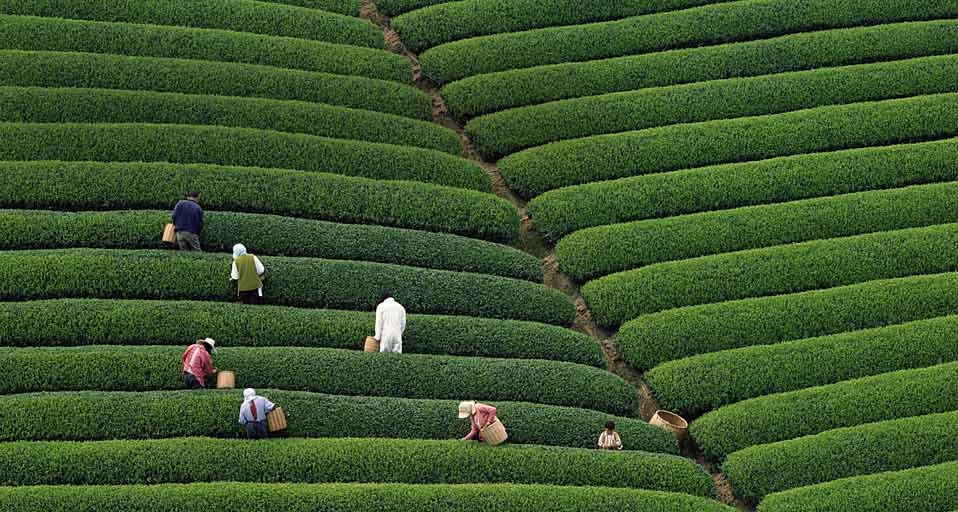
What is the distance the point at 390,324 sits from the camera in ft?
74.0

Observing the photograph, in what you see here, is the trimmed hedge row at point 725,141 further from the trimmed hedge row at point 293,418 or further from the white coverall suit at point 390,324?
the trimmed hedge row at point 293,418

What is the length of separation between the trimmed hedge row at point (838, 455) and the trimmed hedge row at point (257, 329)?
12.7 feet

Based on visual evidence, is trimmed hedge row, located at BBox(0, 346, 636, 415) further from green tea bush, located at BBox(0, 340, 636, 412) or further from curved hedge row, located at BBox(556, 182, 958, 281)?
curved hedge row, located at BBox(556, 182, 958, 281)

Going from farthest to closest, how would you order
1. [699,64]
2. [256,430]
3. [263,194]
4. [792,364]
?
[699,64]
[263,194]
[792,364]
[256,430]

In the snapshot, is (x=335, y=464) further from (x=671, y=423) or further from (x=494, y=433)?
(x=671, y=423)

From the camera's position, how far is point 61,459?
19.9 metres

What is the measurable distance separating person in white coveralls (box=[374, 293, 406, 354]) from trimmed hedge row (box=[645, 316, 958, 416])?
4891 mm

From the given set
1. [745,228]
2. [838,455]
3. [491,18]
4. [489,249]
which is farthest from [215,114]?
[838,455]

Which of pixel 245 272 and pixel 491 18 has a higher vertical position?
pixel 491 18

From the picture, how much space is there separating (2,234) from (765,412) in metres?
14.9

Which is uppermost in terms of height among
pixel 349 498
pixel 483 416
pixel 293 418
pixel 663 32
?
pixel 663 32

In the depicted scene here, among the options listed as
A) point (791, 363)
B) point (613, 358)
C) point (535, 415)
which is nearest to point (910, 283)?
point (791, 363)

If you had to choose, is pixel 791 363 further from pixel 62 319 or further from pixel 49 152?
pixel 49 152

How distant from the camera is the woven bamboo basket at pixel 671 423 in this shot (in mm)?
22656
